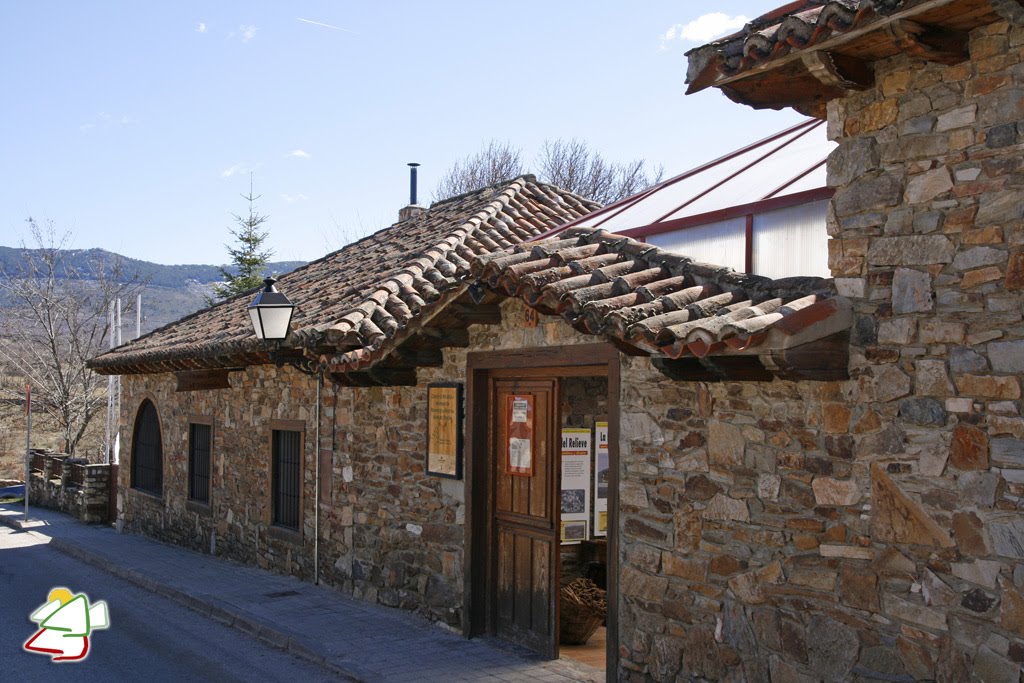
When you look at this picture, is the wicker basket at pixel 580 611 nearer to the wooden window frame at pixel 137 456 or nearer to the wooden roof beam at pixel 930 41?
the wooden roof beam at pixel 930 41

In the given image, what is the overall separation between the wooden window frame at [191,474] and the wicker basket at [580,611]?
729cm

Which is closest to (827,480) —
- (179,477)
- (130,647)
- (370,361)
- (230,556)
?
(370,361)

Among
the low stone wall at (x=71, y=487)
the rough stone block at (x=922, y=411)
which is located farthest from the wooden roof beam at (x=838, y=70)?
the low stone wall at (x=71, y=487)

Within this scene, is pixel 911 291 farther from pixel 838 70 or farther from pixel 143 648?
pixel 143 648

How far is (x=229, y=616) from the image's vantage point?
9602mm

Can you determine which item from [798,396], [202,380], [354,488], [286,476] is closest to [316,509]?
[354,488]

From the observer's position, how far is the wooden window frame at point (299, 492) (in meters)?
11.3

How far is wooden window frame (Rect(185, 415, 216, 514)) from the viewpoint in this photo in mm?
13980

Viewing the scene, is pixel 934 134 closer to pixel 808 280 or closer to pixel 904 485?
pixel 808 280

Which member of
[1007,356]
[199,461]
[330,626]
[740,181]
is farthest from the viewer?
[199,461]

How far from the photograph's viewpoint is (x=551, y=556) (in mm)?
7820

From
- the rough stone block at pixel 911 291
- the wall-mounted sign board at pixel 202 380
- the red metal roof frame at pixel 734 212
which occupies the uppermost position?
the red metal roof frame at pixel 734 212

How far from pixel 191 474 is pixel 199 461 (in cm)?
39

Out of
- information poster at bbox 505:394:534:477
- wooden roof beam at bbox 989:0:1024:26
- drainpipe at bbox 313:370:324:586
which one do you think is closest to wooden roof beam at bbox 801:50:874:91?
wooden roof beam at bbox 989:0:1024:26
